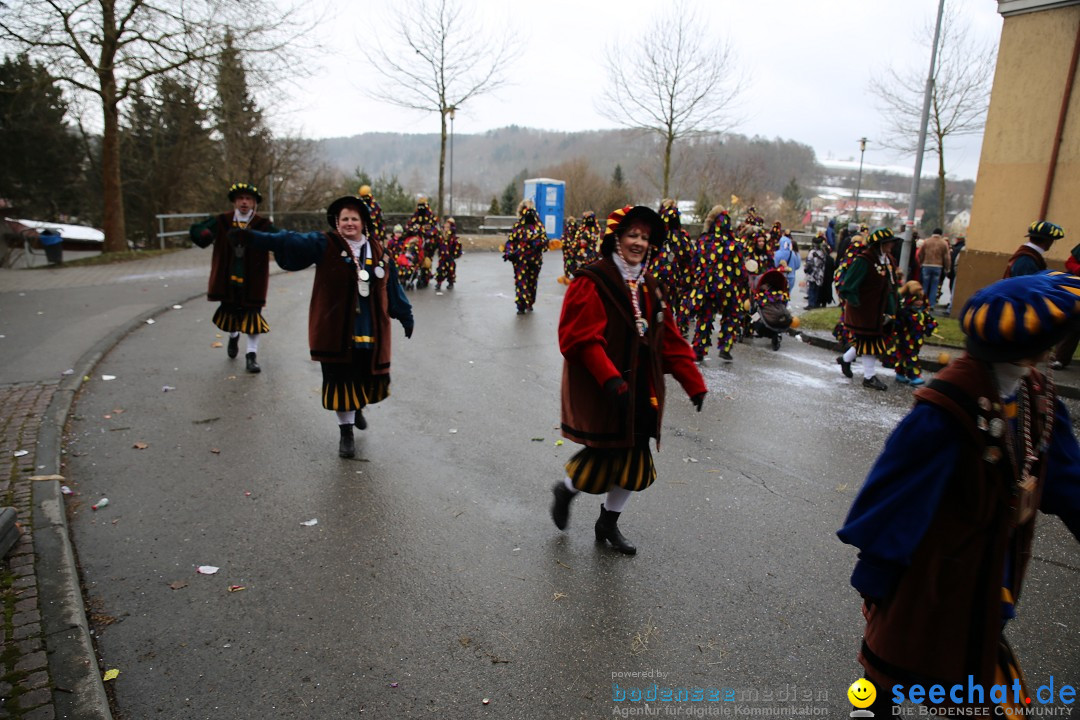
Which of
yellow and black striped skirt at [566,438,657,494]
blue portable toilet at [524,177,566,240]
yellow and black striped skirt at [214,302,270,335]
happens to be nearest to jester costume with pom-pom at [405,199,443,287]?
yellow and black striped skirt at [214,302,270,335]

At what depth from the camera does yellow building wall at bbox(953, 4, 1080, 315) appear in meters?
11.9

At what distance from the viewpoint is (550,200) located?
2947cm

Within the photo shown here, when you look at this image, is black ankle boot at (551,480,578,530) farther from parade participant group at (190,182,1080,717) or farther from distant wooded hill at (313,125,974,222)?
distant wooded hill at (313,125,974,222)

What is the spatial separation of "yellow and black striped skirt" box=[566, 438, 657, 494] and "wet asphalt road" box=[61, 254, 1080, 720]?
0.50m

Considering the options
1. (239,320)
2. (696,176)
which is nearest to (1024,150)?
(239,320)

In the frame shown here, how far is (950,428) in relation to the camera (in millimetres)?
2197

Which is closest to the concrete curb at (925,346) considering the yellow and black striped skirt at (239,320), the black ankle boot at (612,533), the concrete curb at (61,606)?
the black ankle boot at (612,533)

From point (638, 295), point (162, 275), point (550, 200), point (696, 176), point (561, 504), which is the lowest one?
point (162, 275)

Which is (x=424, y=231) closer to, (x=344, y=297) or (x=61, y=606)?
(x=344, y=297)

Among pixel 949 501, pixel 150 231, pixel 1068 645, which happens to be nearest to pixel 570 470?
pixel 949 501

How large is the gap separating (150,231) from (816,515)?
26.8 meters

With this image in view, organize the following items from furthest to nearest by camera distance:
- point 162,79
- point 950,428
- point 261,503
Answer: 1. point 162,79
2. point 261,503
3. point 950,428

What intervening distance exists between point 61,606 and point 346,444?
252 cm

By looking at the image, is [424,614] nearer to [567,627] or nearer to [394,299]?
[567,627]
